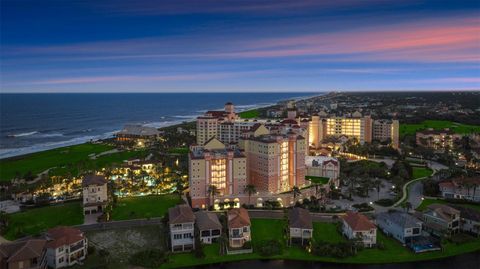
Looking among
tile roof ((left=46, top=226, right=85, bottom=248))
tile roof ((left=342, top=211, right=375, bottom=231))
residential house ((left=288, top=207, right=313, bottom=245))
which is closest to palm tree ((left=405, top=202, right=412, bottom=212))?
tile roof ((left=342, top=211, right=375, bottom=231))

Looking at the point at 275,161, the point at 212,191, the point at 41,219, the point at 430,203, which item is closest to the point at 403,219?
the point at 430,203

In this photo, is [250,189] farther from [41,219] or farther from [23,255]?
[23,255]

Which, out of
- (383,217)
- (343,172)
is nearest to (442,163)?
(343,172)

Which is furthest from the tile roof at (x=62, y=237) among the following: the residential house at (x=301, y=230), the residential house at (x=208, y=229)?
the residential house at (x=301, y=230)

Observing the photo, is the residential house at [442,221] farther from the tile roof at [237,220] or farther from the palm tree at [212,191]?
the palm tree at [212,191]

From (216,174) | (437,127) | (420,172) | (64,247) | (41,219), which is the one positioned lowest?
(41,219)

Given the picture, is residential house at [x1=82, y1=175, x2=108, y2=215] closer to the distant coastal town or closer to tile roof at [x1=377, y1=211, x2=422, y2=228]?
the distant coastal town

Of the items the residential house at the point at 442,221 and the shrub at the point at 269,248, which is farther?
the residential house at the point at 442,221

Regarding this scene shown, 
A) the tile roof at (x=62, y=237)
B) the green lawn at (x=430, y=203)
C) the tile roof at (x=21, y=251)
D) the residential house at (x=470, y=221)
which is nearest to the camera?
the tile roof at (x=21, y=251)
